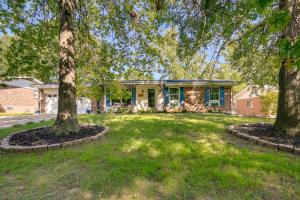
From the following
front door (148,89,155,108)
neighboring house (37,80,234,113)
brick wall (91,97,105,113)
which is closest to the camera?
brick wall (91,97,105,113)

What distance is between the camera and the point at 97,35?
752 centimetres

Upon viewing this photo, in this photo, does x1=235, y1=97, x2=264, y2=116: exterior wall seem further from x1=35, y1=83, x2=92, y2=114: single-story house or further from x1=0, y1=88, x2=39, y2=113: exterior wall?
x1=0, y1=88, x2=39, y2=113: exterior wall

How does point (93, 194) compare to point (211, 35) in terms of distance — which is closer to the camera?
point (93, 194)

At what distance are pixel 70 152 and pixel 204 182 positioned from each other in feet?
9.03

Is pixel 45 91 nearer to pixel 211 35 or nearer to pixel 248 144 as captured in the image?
pixel 211 35

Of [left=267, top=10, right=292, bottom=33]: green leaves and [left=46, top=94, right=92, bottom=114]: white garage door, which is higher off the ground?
[left=267, top=10, right=292, bottom=33]: green leaves

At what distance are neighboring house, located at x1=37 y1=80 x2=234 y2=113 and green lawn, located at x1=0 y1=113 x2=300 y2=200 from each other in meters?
11.4

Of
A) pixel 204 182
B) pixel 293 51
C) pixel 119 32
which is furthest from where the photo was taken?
pixel 119 32

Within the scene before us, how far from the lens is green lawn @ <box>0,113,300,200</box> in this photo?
7.29 feet

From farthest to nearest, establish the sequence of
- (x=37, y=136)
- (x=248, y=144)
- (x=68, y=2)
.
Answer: (x=68, y=2) < (x=37, y=136) < (x=248, y=144)

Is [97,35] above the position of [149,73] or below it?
above

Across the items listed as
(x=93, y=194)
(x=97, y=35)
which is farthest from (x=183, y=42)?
(x=93, y=194)

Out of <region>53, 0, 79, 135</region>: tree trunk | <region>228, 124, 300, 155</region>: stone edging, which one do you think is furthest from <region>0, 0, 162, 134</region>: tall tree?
<region>228, 124, 300, 155</region>: stone edging

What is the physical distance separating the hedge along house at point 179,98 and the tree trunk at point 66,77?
9.99 metres
